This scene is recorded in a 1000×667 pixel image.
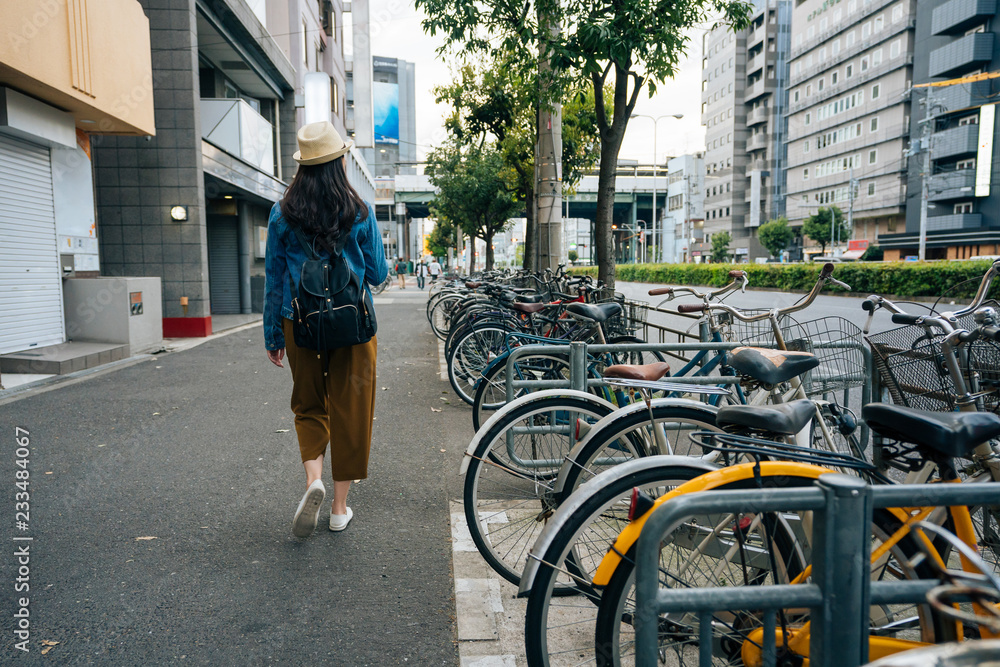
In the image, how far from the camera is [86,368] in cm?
884

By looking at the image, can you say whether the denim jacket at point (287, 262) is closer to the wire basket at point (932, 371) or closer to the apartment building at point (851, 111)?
the wire basket at point (932, 371)

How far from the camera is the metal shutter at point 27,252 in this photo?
8570 mm

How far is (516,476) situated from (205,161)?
11.4 m

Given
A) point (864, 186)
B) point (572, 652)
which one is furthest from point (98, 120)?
point (864, 186)

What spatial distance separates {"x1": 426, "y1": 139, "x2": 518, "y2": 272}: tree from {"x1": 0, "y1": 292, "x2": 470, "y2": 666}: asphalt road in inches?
681

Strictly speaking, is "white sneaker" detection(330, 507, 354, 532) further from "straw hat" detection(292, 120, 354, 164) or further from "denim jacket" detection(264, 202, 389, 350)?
"straw hat" detection(292, 120, 354, 164)

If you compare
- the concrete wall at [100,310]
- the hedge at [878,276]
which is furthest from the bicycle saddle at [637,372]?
the hedge at [878,276]

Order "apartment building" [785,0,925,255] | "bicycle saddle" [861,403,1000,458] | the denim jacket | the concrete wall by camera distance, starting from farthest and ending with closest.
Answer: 1. "apartment building" [785,0,925,255]
2. the concrete wall
3. the denim jacket
4. "bicycle saddle" [861,403,1000,458]

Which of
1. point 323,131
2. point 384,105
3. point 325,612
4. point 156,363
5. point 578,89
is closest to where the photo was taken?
point 325,612

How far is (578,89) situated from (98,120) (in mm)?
6663

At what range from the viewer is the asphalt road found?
2.59 m

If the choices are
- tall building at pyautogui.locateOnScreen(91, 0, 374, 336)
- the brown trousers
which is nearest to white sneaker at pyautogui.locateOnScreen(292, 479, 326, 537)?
the brown trousers

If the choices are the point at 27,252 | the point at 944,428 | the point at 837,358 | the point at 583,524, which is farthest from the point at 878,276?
the point at 583,524

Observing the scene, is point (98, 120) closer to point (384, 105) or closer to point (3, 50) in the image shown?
point (3, 50)
